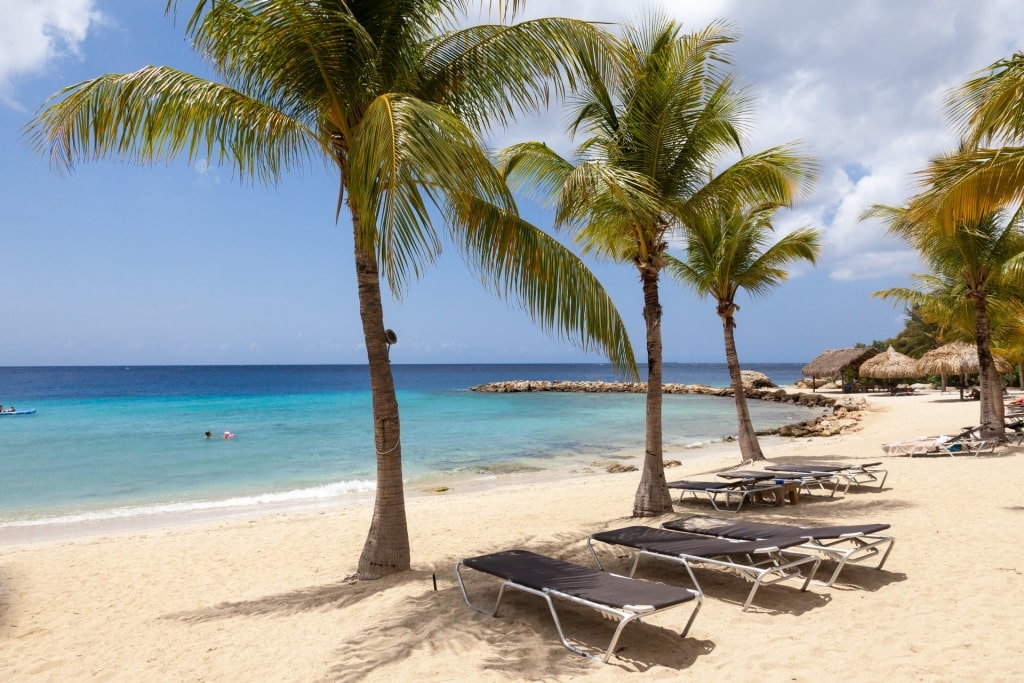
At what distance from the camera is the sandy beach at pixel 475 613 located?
3592 millimetres

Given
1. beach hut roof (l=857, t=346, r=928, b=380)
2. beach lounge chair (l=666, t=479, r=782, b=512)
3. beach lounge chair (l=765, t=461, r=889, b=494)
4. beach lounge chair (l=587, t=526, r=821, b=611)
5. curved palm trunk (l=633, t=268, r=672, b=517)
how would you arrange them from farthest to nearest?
1. beach hut roof (l=857, t=346, r=928, b=380)
2. beach lounge chair (l=765, t=461, r=889, b=494)
3. beach lounge chair (l=666, t=479, r=782, b=512)
4. curved palm trunk (l=633, t=268, r=672, b=517)
5. beach lounge chair (l=587, t=526, r=821, b=611)

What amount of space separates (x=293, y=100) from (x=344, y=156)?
1.96 feet

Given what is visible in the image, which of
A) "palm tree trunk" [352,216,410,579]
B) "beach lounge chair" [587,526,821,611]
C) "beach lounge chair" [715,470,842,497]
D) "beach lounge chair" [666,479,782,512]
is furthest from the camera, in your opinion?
"beach lounge chair" [715,470,842,497]

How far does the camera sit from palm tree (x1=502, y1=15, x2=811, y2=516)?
293 inches

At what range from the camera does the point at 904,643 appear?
3.63 metres

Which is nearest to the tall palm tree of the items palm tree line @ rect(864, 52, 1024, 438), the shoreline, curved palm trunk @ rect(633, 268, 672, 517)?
palm tree line @ rect(864, 52, 1024, 438)

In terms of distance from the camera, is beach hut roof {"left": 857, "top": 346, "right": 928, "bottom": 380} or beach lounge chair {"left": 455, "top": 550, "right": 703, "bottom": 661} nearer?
beach lounge chair {"left": 455, "top": 550, "right": 703, "bottom": 661}

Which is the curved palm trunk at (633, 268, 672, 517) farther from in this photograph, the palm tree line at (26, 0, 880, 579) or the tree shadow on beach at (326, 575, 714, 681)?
the tree shadow on beach at (326, 575, 714, 681)

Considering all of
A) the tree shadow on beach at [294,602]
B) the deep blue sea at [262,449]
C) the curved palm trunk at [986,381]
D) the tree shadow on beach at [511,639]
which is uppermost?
the curved palm trunk at [986,381]

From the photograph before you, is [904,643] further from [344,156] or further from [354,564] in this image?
[344,156]

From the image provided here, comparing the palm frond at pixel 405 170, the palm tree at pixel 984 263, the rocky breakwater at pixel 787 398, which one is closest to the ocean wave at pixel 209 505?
the rocky breakwater at pixel 787 398

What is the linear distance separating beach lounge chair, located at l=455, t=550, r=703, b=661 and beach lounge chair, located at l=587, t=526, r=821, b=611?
0.51 m

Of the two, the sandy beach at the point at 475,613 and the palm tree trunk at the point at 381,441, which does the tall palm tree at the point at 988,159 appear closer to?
the sandy beach at the point at 475,613

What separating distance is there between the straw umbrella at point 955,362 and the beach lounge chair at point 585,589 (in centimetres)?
2750
